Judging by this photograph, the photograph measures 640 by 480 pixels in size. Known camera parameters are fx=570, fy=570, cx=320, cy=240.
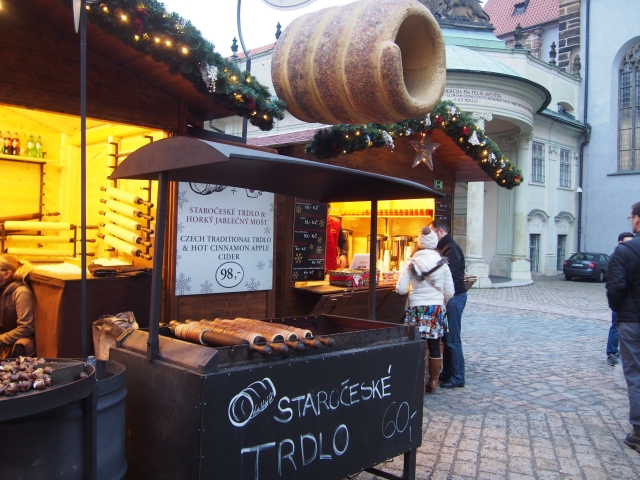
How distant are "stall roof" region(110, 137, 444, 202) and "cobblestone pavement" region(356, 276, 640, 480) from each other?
2029 millimetres

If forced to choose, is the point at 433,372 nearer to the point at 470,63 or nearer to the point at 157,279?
the point at 157,279

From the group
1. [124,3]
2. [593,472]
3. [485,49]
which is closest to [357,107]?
[124,3]

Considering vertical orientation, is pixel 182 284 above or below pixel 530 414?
above

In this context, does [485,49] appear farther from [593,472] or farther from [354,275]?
[593,472]

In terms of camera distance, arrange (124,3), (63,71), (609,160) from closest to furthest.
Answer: (124,3)
(63,71)
(609,160)

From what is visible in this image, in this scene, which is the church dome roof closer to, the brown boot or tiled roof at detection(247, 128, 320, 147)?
tiled roof at detection(247, 128, 320, 147)

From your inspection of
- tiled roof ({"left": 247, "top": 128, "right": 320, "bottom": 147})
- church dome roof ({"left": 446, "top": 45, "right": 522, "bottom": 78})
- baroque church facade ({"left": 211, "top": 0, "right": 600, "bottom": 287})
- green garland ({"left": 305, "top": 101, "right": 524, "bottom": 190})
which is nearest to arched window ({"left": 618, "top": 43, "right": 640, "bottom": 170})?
baroque church facade ({"left": 211, "top": 0, "right": 600, "bottom": 287})

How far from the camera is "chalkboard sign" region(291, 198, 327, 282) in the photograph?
675cm

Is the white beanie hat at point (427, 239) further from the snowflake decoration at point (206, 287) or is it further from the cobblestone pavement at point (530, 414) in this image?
the snowflake decoration at point (206, 287)

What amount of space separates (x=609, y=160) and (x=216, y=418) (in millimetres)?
28590

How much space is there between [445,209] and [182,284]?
4936mm

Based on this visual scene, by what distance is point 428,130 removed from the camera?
7348mm

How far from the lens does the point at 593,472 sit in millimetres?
4102

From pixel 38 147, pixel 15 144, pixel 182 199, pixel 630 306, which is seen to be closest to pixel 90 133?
pixel 38 147
